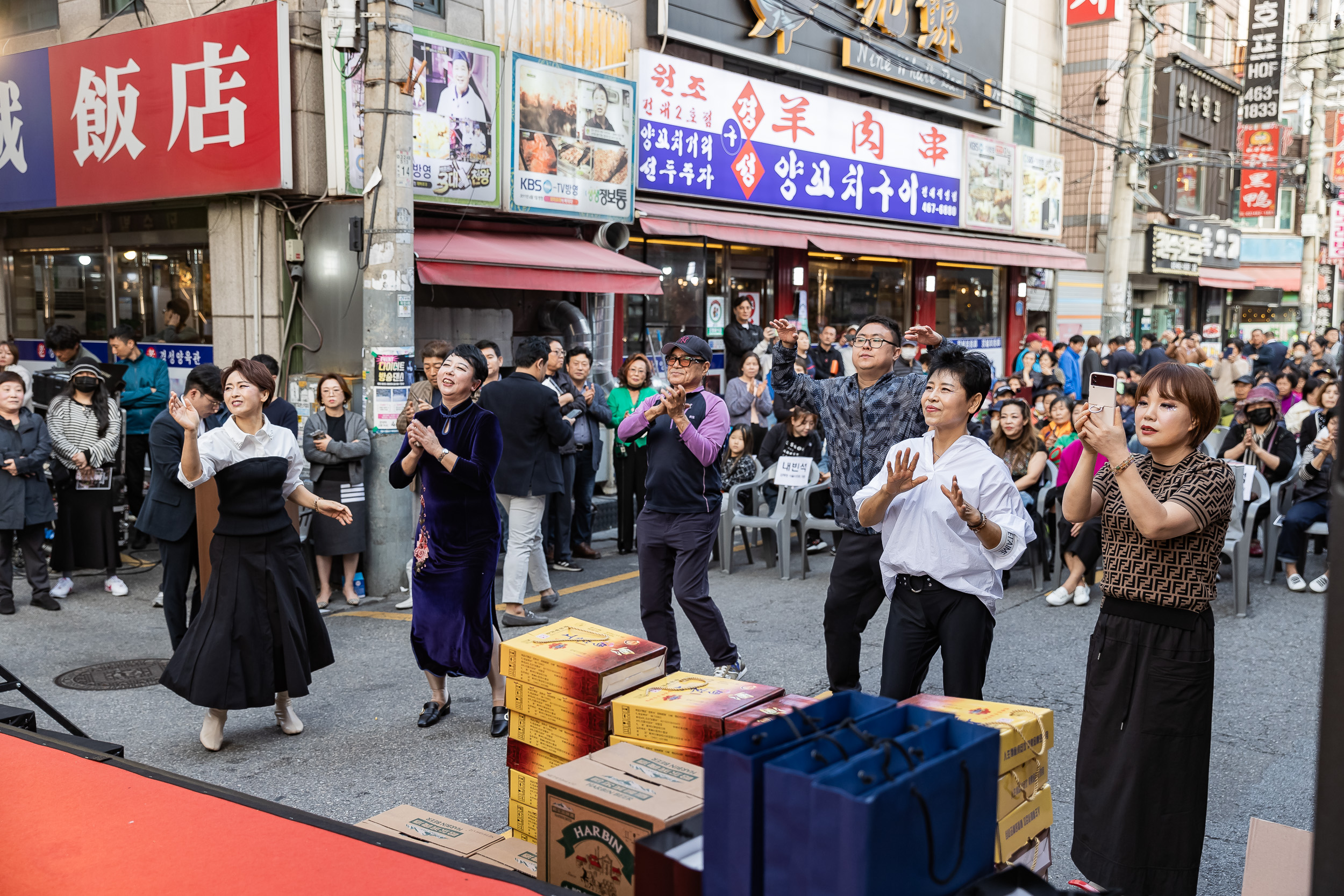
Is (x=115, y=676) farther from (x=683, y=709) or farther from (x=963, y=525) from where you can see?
(x=963, y=525)

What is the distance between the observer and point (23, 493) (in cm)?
817

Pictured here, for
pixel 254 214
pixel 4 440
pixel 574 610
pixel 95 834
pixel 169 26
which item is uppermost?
pixel 169 26

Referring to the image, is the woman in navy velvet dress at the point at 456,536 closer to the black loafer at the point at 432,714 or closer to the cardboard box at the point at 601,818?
the black loafer at the point at 432,714

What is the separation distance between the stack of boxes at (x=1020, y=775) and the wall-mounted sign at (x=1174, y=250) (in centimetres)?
2689

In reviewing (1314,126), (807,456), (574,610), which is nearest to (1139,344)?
(1314,126)

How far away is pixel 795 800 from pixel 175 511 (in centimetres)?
564

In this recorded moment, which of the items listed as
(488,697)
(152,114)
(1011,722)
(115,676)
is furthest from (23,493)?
(1011,722)

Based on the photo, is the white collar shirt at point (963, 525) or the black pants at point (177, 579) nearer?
the white collar shirt at point (963, 525)

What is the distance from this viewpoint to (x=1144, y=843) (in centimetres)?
370

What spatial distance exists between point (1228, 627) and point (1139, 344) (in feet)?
74.2

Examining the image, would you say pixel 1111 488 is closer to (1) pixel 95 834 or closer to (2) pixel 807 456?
(1) pixel 95 834

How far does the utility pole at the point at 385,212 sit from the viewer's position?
8.07 m

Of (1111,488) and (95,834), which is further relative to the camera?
(1111,488)

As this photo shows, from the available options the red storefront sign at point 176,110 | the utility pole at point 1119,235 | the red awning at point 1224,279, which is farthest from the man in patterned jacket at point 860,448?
the red awning at point 1224,279
